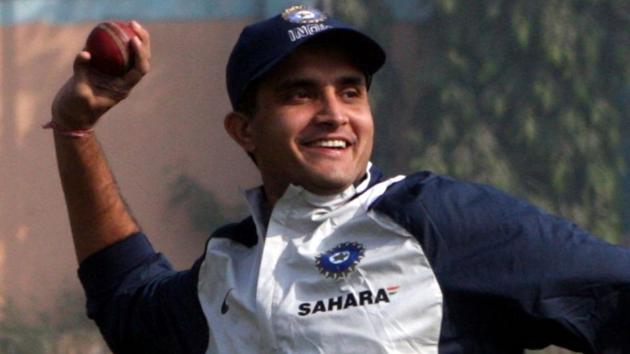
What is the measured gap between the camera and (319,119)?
3.22 m

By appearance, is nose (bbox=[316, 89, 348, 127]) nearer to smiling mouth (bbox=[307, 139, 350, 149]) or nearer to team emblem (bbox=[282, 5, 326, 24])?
smiling mouth (bbox=[307, 139, 350, 149])

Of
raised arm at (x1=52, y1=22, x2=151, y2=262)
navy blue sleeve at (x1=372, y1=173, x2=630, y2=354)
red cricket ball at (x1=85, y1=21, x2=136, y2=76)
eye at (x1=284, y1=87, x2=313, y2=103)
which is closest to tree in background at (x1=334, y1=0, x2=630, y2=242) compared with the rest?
raised arm at (x1=52, y1=22, x2=151, y2=262)

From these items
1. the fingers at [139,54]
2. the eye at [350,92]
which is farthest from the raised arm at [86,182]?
the eye at [350,92]

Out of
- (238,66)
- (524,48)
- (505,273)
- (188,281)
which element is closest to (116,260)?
(188,281)

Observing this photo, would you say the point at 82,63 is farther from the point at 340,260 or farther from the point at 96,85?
the point at 340,260

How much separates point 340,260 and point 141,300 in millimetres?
561

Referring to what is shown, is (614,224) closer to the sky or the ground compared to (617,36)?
closer to the ground

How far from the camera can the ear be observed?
3.42 m

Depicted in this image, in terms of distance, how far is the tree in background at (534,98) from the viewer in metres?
9.24

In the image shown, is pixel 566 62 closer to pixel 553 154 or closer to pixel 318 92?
pixel 553 154

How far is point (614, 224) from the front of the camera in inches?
364

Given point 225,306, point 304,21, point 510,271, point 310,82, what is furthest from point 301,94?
point 510,271

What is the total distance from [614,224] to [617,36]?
96 cm

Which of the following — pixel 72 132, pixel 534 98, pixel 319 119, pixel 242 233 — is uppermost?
pixel 319 119
